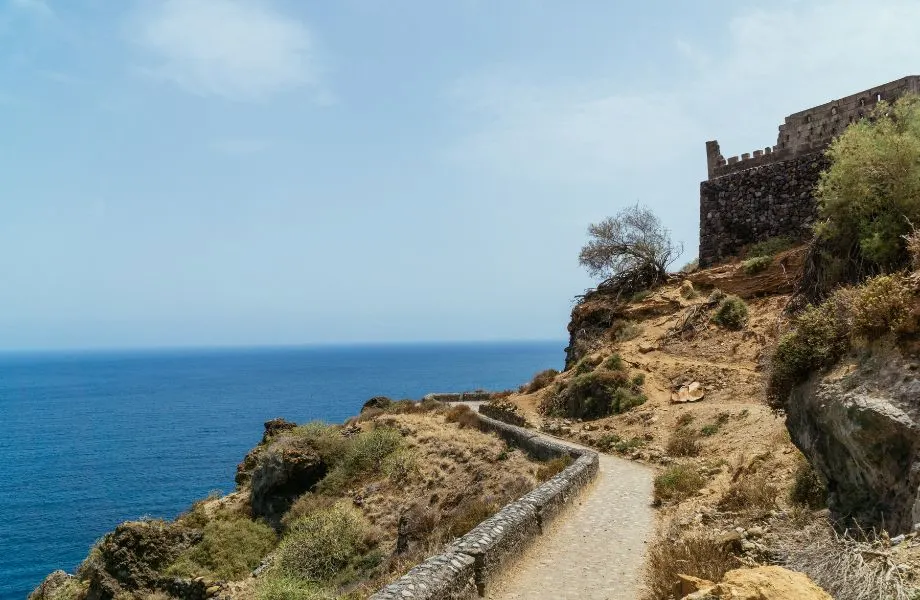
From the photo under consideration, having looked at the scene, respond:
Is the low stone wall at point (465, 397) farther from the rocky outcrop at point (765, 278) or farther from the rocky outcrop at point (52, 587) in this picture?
the rocky outcrop at point (52, 587)

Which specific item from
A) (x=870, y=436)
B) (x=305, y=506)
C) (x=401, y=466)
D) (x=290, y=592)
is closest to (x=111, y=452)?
(x=305, y=506)

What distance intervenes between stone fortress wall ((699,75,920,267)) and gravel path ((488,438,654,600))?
20303 millimetres

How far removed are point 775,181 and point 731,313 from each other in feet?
29.3

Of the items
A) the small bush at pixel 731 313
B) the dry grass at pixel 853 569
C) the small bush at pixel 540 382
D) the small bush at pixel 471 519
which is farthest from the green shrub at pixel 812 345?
the small bush at pixel 540 382

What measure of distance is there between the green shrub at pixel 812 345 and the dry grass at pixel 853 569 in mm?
3156

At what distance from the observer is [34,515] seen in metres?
44.2

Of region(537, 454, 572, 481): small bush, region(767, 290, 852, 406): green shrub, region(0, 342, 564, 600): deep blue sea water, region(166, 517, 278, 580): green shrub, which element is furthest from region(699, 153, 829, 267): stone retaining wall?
region(0, 342, 564, 600): deep blue sea water

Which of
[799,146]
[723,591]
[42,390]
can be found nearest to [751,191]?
[799,146]

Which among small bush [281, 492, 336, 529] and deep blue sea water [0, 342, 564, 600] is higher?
small bush [281, 492, 336, 529]

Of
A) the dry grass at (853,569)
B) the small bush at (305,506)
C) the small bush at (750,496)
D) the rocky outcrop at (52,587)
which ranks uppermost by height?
the dry grass at (853,569)

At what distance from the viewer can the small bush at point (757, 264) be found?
29.9 metres

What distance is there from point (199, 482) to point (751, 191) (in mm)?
50211

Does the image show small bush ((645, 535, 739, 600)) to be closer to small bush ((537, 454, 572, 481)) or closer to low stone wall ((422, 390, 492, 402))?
small bush ((537, 454, 572, 481))

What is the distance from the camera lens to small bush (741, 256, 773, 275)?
2986 centimetres
